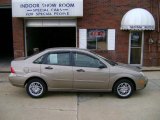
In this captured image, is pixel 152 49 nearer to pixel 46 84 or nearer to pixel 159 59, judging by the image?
pixel 159 59

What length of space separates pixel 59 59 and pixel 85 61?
856 mm

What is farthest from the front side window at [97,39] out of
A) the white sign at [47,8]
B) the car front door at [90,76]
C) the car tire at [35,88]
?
the car tire at [35,88]

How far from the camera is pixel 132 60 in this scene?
555 inches

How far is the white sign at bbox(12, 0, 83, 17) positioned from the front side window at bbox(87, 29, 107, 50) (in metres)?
1.48

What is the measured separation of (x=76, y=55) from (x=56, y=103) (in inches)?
66.9

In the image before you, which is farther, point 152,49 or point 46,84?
point 152,49

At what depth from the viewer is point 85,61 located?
810cm

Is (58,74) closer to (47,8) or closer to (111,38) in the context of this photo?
(47,8)

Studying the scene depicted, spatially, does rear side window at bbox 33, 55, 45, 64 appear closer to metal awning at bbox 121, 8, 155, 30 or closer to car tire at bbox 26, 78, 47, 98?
car tire at bbox 26, 78, 47, 98

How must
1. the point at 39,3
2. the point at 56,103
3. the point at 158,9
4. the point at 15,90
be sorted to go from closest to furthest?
1. the point at 56,103
2. the point at 15,90
3. the point at 39,3
4. the point at 158,9

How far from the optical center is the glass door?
13844 millimetres

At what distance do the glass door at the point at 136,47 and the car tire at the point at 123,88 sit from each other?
616 cm

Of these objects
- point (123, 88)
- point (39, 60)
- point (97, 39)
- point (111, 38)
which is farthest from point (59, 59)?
point (111, 38)

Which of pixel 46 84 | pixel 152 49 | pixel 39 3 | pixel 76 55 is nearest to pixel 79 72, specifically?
pixel 76 55
